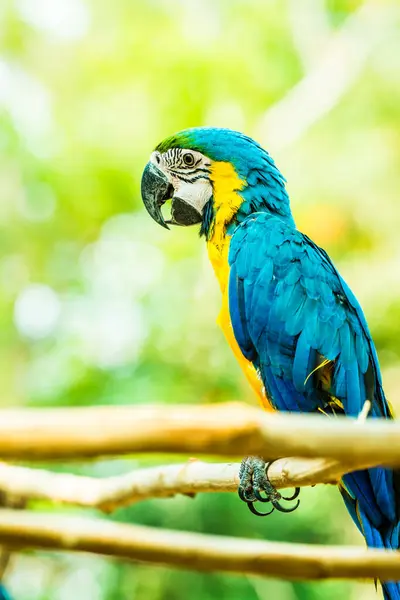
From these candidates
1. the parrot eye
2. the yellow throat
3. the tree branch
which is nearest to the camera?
the tree branch

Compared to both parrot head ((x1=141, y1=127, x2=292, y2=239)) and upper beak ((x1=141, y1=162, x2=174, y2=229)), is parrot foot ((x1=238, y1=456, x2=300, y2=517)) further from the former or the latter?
upper beak ((x1=141, y1=162, x2=174, y2=229))

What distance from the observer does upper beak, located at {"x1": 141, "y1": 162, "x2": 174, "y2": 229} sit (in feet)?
9.35

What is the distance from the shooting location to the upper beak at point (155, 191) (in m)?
2.85

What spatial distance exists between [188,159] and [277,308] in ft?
2.49

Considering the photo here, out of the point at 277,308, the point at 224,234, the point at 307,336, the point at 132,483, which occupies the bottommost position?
the point at 132,483

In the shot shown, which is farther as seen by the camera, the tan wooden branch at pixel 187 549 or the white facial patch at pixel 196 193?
the white facial patch at pixel 196 193

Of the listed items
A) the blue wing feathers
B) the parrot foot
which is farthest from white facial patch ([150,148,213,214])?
the parrot foot

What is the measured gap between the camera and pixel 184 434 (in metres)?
0.75

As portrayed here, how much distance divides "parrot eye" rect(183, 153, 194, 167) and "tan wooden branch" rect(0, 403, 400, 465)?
6.71 ft

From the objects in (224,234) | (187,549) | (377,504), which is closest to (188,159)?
(224,234)

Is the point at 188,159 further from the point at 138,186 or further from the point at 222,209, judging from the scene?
the point at 138,186

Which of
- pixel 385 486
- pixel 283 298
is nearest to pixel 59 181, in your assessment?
pixel 283 298

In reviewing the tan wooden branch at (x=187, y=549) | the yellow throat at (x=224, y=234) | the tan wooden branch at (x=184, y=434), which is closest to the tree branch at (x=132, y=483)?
the yellow throat at (x=224, y=234)

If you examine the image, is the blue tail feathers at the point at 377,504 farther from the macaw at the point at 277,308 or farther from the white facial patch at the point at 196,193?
the white facial patch at the point at 196,193
